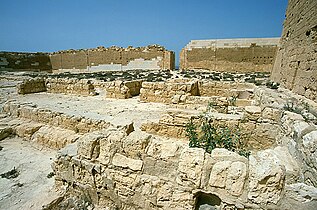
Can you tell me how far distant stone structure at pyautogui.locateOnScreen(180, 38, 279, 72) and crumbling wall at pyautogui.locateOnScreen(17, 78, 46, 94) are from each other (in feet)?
50.7

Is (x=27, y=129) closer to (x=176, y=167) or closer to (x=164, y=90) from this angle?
(x=176, y=167)

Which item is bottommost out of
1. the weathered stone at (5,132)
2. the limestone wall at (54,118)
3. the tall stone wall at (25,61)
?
the weathered stone at (5,132)

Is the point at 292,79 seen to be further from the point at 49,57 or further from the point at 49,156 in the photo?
the point at 49,57

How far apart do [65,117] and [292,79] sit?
853 cm

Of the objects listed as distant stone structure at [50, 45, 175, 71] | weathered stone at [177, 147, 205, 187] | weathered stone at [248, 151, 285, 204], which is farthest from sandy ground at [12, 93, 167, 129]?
distant stone structure at [50, 45, 175, 71]

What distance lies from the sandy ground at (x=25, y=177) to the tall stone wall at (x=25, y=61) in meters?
24.7

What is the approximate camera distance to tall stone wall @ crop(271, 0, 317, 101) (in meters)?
5.95

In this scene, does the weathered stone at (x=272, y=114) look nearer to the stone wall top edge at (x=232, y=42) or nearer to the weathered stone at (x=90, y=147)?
the weathered stone at (x=90, y=147)

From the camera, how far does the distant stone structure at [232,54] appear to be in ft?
64.5

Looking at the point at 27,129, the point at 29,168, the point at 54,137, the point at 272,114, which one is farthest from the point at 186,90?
the point at 29,168

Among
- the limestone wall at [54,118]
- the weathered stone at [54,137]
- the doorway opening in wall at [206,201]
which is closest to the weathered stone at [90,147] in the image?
the doorway opening in wall at [206,201]

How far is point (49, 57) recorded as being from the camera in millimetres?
28266

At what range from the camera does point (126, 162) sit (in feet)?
8.59

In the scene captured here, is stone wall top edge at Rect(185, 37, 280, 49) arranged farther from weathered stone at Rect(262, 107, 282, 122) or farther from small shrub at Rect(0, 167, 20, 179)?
small shrub at Rect(0, 167, 20, 179)
